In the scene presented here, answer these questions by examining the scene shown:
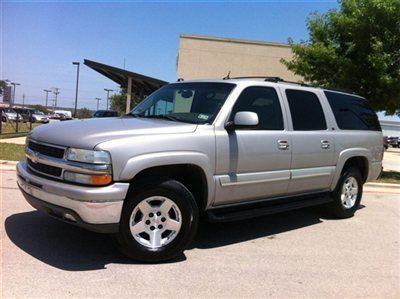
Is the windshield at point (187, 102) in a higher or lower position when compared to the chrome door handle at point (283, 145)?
higher

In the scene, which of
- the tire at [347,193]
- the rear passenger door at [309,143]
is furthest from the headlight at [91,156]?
the tire at [347,193]

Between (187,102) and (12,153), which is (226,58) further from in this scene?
(187,102)

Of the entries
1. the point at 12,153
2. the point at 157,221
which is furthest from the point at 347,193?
the point at 12,153

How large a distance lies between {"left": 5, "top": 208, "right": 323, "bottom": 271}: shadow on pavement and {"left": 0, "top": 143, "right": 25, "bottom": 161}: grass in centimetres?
570

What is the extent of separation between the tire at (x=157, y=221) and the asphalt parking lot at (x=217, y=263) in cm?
15

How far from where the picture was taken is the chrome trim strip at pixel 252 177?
17.0 feet

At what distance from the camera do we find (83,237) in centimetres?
537

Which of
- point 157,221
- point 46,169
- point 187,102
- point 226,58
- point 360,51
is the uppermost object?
point 226,58

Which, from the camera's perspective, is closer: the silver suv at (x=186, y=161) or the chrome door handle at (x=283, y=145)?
the silver suv at (x=186, y=161)

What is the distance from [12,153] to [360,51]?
32.4ft

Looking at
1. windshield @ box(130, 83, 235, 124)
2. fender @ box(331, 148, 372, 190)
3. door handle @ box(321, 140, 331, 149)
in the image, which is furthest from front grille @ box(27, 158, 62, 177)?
fender @ box(331, 148, 372, 190)

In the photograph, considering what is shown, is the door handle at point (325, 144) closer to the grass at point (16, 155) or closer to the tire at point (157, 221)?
the tire at point (157, 221)

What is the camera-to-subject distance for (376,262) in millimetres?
5312

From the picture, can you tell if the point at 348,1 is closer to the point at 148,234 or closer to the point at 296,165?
the point at 296,165
